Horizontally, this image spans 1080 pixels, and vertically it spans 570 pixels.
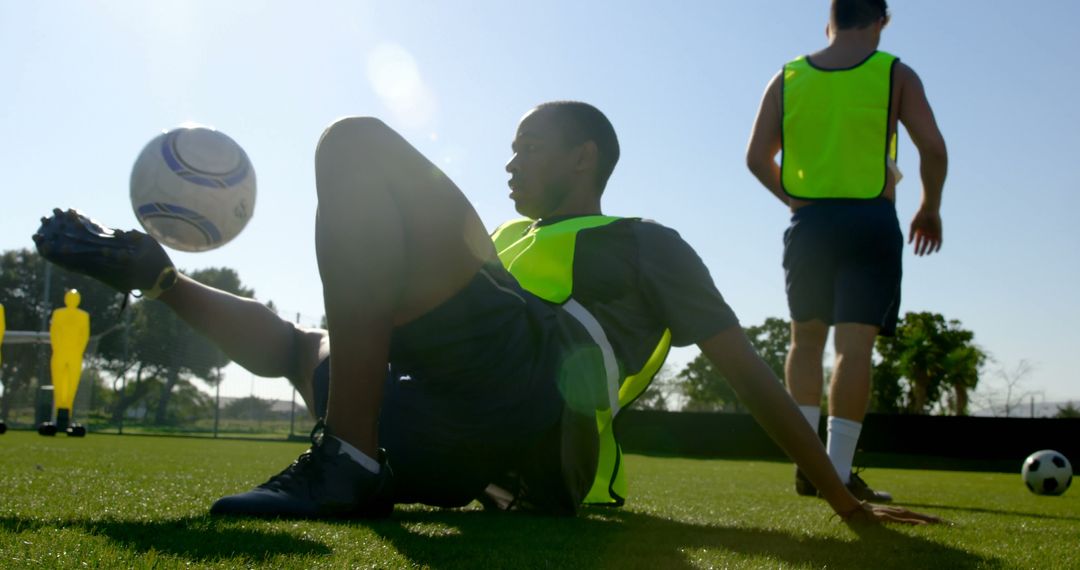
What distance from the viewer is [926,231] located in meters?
3.82

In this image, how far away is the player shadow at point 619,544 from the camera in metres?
1.69

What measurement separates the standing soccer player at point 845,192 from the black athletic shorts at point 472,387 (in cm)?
171

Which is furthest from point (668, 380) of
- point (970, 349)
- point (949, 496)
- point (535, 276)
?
point (535, 276)

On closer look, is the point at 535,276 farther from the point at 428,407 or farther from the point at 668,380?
the point at 668,380

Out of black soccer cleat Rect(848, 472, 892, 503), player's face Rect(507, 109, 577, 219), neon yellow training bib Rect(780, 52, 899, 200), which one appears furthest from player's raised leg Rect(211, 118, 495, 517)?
black soccer cleat Rect(848, 472, 892, 503)

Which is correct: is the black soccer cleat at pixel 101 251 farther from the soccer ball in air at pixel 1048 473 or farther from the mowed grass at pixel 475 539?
the soccer ball in air at pixel 1048 473

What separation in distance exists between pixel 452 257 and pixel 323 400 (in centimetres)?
62

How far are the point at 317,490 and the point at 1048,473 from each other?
18.9 feet

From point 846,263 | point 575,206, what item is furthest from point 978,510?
point 575,206

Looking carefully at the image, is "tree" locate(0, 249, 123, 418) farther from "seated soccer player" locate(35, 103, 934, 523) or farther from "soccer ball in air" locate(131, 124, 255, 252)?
"seated soccer player" locate(35, 103, 934, 523)

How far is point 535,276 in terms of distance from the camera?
2514 millimetres

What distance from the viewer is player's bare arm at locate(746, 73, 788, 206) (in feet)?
13.2

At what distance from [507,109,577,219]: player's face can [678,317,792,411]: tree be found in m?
64.9

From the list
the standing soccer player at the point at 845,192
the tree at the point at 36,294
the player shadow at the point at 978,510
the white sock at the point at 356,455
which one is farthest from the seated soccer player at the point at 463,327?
the tree at the point at 36,294
